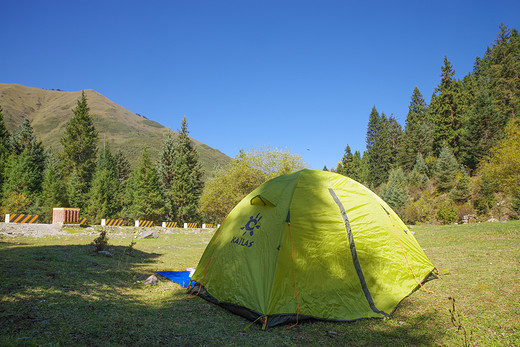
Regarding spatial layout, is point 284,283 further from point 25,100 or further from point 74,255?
point 25,100

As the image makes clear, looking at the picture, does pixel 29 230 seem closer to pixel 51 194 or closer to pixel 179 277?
pixel 179 277

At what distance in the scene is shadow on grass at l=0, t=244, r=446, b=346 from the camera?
4016 mm

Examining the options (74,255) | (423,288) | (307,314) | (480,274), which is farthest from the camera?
(74,255)

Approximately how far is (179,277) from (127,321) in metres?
3.41

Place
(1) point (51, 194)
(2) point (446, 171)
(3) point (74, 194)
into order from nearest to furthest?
(1) point (51, 194), (2) point (446, 171), (3) point (74, 194)

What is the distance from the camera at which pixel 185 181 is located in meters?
43.5

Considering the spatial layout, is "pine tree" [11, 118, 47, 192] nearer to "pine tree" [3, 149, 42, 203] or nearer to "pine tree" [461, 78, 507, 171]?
"pine tree" [3, 149, 42, 203]

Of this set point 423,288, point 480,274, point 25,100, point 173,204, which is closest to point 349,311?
point 423,288

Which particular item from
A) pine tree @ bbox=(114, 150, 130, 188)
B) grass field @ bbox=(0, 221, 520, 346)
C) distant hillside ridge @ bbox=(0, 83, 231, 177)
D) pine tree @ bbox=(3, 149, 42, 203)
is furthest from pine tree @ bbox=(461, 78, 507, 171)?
distant hillside ridge @ bbox=(0, 83, 231, 177)

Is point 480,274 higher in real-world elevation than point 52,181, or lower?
lower

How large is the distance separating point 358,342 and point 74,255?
9.11 m

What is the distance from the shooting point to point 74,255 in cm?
923

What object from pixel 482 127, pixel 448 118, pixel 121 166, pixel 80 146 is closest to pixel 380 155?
pixel 448 118

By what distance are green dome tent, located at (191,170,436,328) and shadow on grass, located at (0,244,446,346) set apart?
1.02 ft
